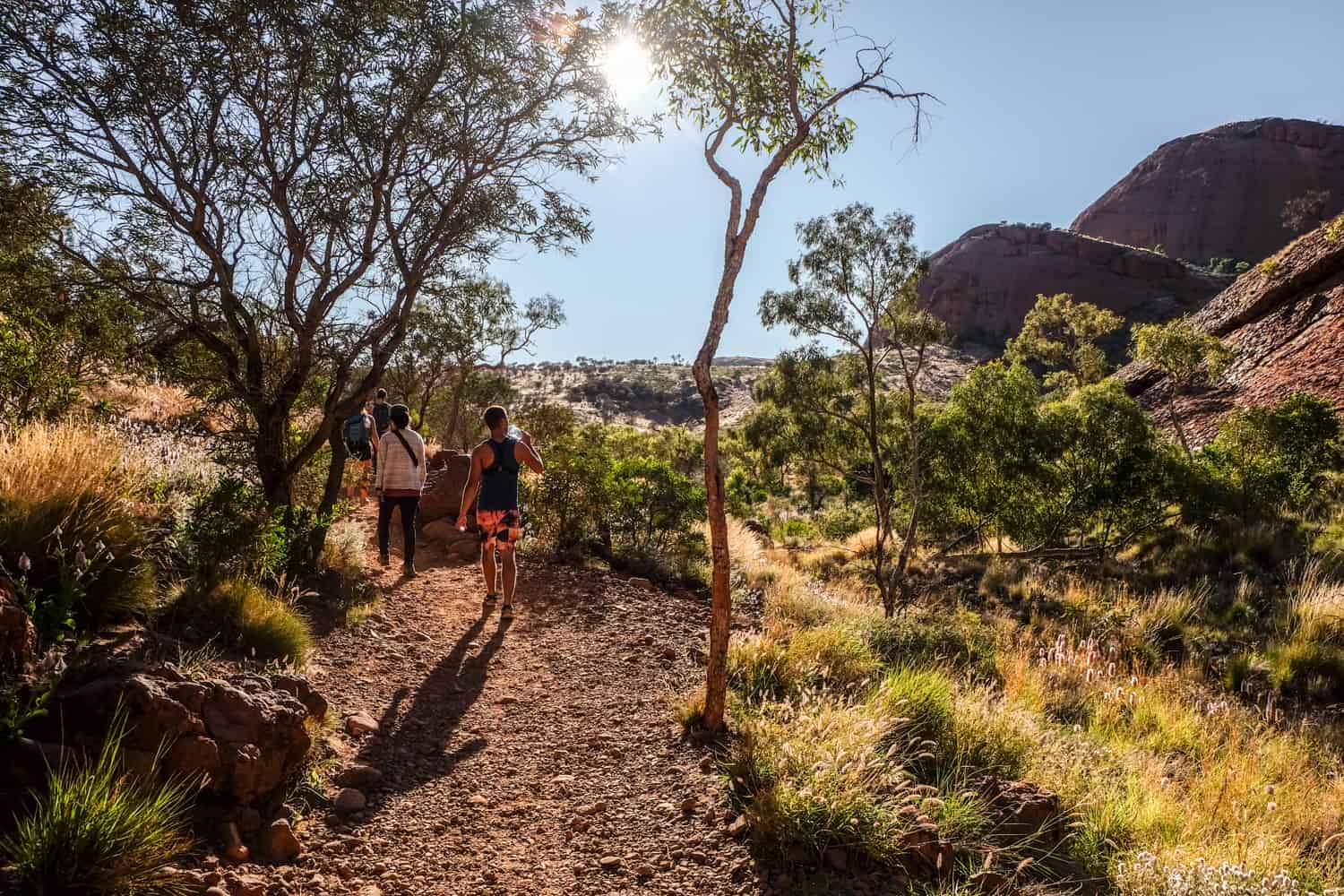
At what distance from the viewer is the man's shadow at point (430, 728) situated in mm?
4031

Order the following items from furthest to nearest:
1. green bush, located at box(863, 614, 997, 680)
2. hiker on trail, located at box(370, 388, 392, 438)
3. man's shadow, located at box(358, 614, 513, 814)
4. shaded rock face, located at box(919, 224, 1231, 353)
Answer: shaded rock face, located at box(919, 224, 1231, 353)
hiker on trail, located at box(370, 388, 392, 438)
green bush, located at box(863, 614, 997, 680)
man's shadow, located at box(358, 614, 513, 814)

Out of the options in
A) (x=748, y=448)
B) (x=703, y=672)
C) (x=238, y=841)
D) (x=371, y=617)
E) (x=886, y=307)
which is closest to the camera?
(x=238, y=841)

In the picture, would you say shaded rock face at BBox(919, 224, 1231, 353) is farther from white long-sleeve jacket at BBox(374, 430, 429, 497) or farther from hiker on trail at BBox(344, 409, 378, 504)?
white long-sleeve jacket at BBox(374, 430, 429, 497)

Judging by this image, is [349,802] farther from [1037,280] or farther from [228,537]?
[1037,280]

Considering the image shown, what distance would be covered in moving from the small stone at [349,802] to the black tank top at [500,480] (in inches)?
131

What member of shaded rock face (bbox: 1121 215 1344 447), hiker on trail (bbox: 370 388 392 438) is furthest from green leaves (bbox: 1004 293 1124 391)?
hiker on trail (bbox: 370 388 392 438)

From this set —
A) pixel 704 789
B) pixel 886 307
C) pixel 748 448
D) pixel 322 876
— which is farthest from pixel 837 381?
pixel 322 876

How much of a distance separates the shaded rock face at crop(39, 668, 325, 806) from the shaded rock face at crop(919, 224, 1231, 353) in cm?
7546

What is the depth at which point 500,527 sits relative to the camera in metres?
6.76

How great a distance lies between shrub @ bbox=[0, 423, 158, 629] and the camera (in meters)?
3.48

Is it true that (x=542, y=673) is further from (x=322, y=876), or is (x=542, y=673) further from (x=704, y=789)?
(x=322, y=876)

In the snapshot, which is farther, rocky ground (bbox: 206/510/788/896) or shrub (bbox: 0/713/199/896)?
rocky ground (bbox: 206/510/788/896)

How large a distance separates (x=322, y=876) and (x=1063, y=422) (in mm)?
16228

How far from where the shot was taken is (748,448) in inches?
719
